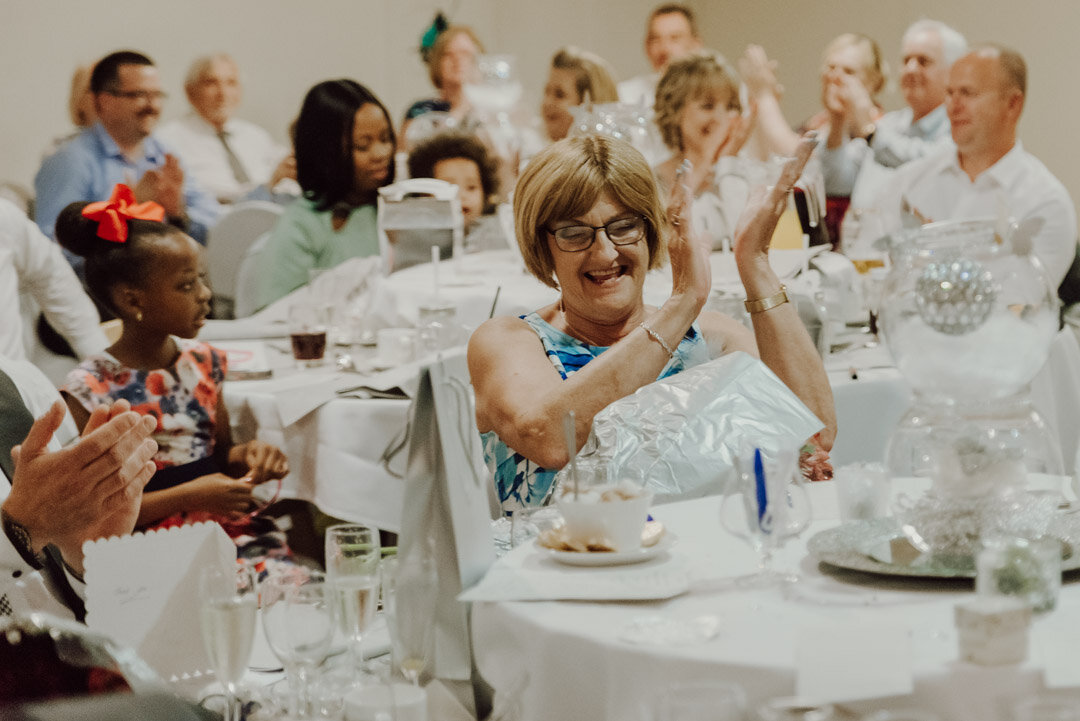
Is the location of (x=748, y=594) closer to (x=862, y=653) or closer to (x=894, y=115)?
(x=862, y=653)

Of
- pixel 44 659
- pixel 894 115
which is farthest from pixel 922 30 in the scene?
pixel 44 659

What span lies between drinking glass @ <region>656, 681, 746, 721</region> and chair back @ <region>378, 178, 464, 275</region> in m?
3.08

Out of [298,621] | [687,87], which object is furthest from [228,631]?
[687,87]

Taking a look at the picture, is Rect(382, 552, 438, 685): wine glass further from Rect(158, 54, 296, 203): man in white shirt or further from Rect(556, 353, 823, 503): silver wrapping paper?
Rect(158, 54, 296, 203): man in white shirt

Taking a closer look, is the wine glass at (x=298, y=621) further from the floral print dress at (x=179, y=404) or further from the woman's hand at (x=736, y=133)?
Answer: the woman's hand at (x=736, y=133)

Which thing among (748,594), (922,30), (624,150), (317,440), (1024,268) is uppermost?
(922,30)

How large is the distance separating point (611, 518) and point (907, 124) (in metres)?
5.81

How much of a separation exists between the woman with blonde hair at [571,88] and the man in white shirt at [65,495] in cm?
463

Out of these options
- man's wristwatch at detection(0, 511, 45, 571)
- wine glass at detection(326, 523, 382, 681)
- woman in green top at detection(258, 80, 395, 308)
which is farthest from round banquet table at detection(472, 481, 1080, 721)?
woman in green top at detection(258, 80, 395, 308)

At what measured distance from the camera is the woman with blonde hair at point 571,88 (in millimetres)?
6301

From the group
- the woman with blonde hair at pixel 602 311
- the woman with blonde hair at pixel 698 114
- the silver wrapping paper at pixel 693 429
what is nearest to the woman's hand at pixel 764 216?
the woman with blonde hair at pixel 602 311

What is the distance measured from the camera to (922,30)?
6484mm

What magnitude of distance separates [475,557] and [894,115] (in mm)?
6060

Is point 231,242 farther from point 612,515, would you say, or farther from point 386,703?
point 386,703
